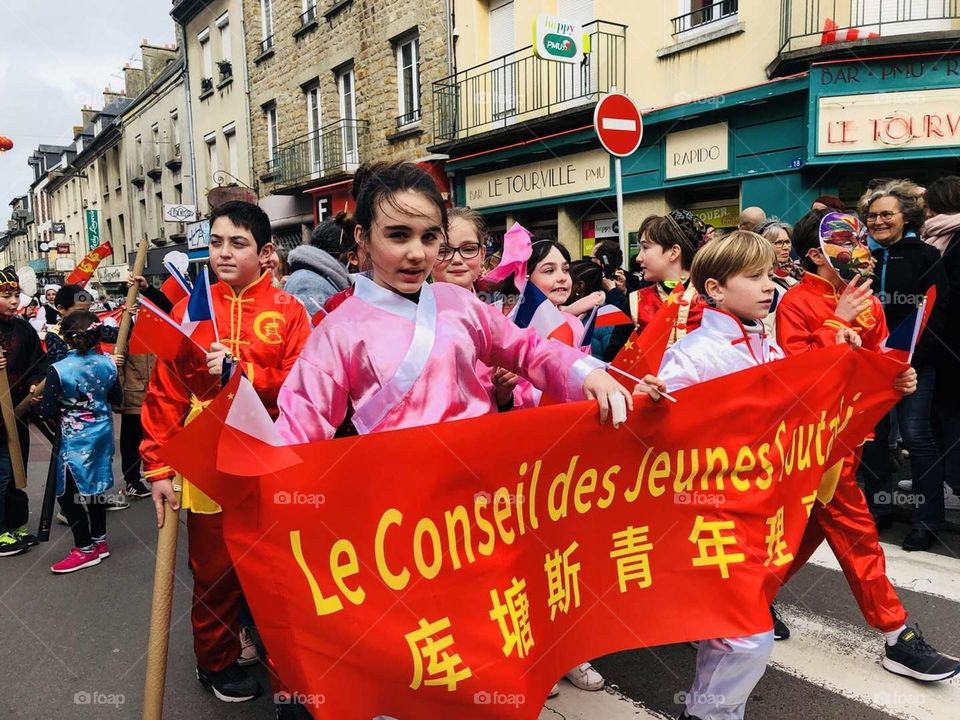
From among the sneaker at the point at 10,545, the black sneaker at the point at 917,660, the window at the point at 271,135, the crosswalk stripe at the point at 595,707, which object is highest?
the window at the point at 271,135

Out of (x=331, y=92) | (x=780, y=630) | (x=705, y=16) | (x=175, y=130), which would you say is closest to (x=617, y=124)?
(x=705, y=16)

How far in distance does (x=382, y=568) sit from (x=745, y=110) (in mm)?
9469

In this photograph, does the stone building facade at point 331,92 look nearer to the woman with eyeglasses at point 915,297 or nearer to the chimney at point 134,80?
the woman with eyeglasses at point 915,297

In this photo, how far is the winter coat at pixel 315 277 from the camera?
13.2 ft

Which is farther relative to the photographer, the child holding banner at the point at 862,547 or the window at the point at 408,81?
the window at the point at 408,81

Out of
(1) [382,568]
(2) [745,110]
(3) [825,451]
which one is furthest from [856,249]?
(2) [745,110]

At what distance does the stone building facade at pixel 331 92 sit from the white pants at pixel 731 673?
12.2 meters

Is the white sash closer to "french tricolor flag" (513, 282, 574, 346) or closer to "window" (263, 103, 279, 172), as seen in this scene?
"french tricolor flag" (513, 282, 574, 346)

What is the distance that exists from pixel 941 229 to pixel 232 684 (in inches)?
195

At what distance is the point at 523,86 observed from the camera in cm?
1332

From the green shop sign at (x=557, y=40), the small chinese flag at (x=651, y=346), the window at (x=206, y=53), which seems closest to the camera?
the small chinese flag at (x=651, y=346)

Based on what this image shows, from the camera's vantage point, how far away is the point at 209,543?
312 cm

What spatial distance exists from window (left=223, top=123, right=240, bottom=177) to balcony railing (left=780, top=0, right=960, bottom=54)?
18.1 m

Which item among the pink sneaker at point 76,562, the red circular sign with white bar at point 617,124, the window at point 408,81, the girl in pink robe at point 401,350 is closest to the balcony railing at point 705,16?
the red circular sign with white bar at point 617,124
